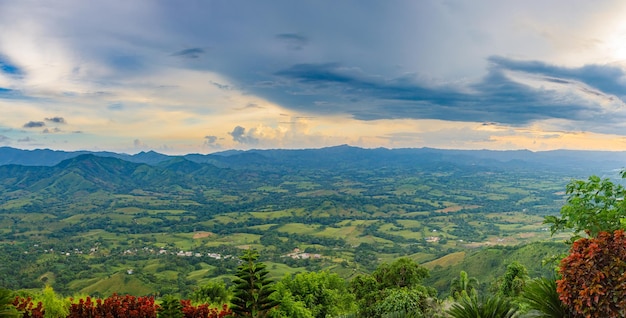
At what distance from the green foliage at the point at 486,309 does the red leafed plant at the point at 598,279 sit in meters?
1.19

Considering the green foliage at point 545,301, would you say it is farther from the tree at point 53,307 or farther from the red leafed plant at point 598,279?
the tree at point 53,307

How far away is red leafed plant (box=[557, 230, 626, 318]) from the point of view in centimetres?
601

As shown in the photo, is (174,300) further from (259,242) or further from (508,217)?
(508,217)

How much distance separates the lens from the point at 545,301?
7.19 meters

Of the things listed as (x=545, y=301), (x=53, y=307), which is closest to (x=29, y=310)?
(x=53, y=307)

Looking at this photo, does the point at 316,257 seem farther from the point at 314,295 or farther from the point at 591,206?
the point at 591,206

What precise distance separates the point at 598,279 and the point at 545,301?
53.8 inches

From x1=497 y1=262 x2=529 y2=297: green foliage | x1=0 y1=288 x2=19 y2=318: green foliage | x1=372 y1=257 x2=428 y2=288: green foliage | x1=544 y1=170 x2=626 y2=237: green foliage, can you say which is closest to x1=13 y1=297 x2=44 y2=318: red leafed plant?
x1=0 y1=288 x2=19 y2=318: green foliage

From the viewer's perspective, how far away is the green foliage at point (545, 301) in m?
7.04

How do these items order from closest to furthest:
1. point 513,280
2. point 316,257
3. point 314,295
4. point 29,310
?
point 29,310 → point 314,295 → point 513,280 → point 316,257

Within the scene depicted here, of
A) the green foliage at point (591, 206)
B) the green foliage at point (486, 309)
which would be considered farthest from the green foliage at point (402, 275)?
the green foliage at point (486, 309)

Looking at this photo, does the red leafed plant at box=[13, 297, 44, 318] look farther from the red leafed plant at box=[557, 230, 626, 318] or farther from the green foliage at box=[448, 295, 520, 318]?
the red leafed plant at box=[557, 230, 626, 318]

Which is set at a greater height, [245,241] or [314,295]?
[314,295]

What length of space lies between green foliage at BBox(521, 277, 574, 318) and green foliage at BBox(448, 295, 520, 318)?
404 millimetres
